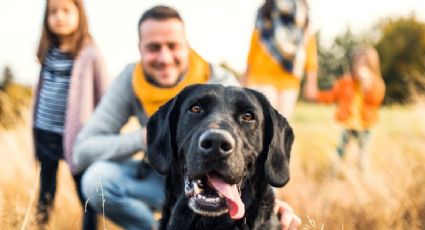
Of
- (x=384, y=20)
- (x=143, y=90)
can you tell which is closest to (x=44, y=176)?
(x=143, y=90)

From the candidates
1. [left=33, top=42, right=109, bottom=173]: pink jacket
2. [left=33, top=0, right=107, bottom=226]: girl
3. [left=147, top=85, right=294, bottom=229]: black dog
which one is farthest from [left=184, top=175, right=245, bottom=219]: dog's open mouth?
[left=33, top=0, right=107, bottom=226]: girl

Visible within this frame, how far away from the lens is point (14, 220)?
3332mm

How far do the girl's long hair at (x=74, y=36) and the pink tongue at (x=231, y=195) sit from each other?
234 centimetres

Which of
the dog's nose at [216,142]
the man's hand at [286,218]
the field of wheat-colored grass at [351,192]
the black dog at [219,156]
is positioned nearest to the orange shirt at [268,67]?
the field of wheat-colored grass at [351,192]

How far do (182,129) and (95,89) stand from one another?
192 centimetres

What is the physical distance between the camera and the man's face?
3.50 m

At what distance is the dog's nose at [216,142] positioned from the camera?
229cm

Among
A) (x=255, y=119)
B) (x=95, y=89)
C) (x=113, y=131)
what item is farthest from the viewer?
(x=95, y=89)

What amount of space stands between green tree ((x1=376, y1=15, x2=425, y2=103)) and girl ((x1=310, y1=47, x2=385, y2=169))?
2399cm

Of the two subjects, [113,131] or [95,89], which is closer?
[113,131]

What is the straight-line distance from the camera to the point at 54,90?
14.6ft

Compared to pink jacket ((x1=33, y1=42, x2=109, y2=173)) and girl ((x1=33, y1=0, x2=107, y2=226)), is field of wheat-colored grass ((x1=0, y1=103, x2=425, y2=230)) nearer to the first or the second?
Result: girl ((x1=33, y1=0, x2=107, y2=226))

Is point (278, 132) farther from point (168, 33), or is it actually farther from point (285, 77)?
point (285, 77)

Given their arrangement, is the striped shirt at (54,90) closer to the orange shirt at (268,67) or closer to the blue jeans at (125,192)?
the blue jeans at (125,192)
